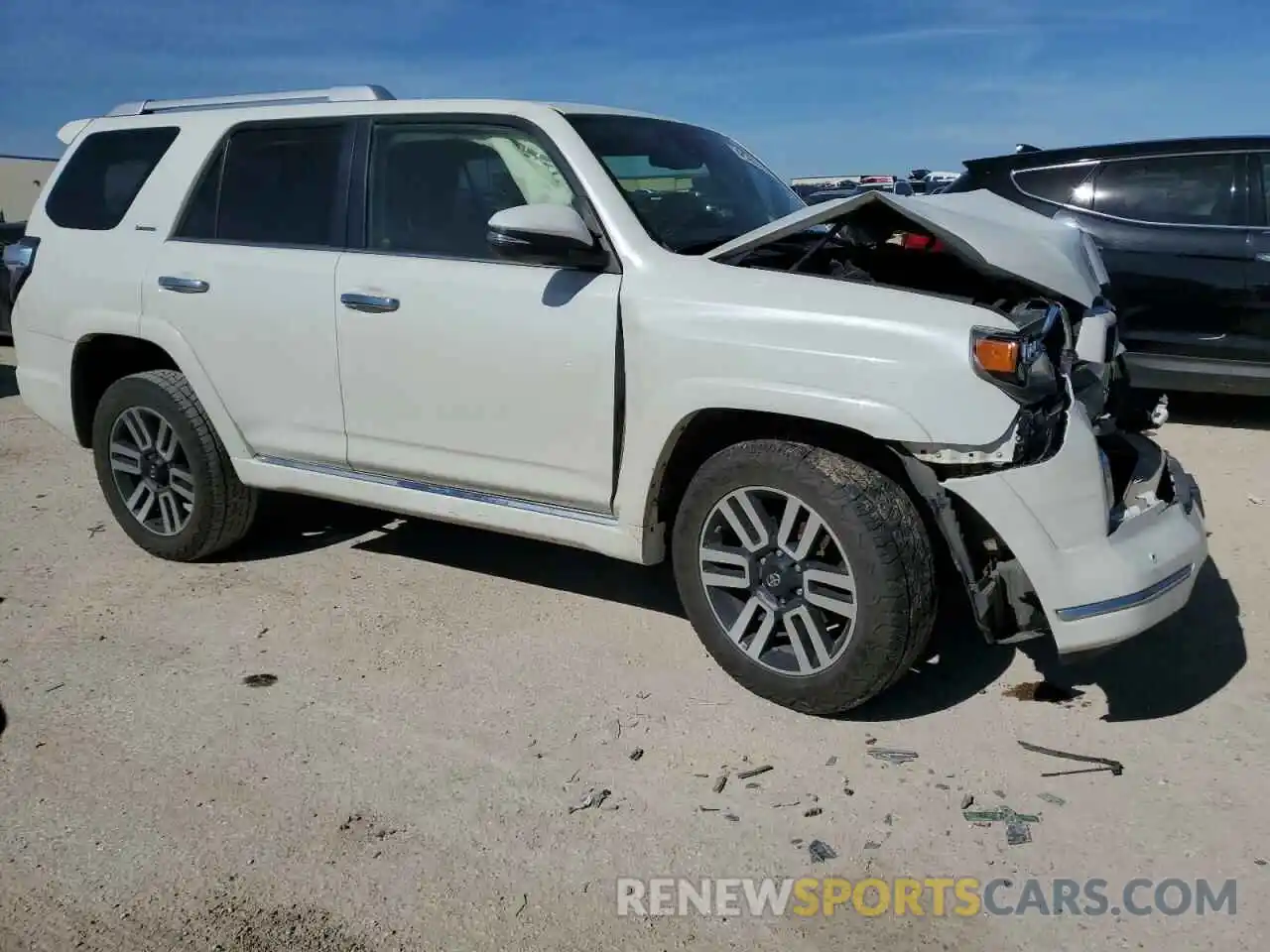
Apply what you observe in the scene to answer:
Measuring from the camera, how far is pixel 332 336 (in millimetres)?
4223

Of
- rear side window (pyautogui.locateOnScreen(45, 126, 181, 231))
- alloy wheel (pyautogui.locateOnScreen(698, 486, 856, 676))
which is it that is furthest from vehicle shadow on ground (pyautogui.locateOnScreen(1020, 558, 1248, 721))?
A: rear side window (pyautogui.locateOnScreen(45, 126, 181, 231))

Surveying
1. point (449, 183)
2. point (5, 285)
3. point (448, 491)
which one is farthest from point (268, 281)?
point (5, 285)

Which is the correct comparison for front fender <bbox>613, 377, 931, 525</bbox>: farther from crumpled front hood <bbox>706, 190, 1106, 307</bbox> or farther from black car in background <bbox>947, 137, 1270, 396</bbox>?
black car in background <bbox>947, 137, 1270, 396</bbox>

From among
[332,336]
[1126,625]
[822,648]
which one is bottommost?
[822,648]

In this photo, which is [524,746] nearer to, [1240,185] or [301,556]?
[301,556]

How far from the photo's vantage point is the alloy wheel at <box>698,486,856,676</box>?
3412 millimetres

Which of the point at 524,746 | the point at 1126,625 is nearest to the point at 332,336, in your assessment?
the point at 524,746

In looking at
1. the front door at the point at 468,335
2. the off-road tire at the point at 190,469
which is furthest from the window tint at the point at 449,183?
the off-road tire at the point at 190,469

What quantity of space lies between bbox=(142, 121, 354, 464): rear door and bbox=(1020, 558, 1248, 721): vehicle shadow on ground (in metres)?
2.82

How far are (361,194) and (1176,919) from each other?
3568mm

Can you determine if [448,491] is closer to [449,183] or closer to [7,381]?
[449,183]

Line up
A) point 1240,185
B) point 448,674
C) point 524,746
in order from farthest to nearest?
point 1240,185
point 448,674
point 524,746

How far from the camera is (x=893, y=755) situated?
11.0 ft

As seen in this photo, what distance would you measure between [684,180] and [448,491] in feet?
4.86
